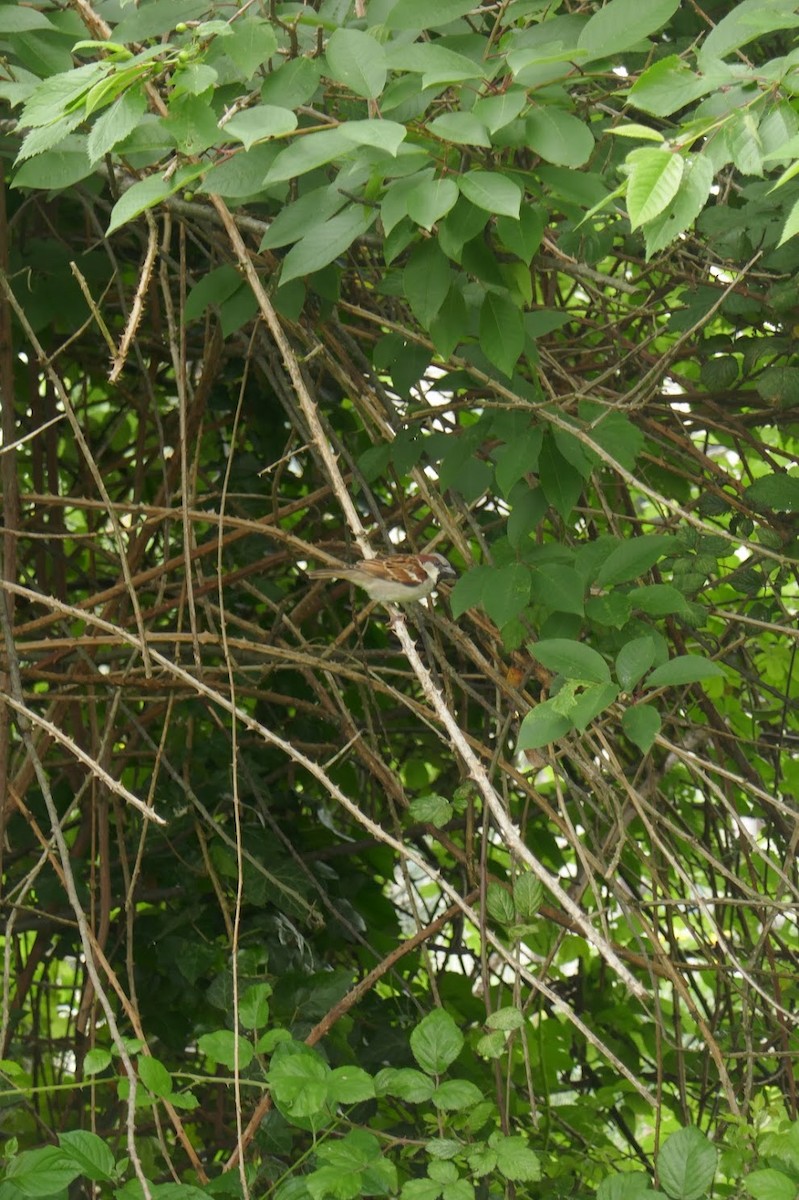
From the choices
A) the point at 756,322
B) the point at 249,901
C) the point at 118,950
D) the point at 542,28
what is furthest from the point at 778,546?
the point at 118,950

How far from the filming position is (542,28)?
5.76 feet

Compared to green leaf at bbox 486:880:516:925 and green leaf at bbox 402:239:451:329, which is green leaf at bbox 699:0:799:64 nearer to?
green leaf at bbox 402:239:451:329

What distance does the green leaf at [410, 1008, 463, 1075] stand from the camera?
1.94m

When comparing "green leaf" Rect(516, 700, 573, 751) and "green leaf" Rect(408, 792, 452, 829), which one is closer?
"green leaf" Rect(516, 700, 573, 751)

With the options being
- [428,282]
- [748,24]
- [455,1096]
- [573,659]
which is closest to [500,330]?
[428,282]

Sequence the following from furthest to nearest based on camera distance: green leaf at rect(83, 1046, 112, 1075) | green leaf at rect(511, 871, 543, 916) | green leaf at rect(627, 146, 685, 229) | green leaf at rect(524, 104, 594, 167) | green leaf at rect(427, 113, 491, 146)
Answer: green leaf at rect(511, 871, 543, 916) < green leaf at rect(83, 1046, 112, 1075) < green leaf at rect(524, 104, 594, 167) < green leaf at rect(427, 113, 491, 146) < green leaf at rect(627, 146, 685, 229)

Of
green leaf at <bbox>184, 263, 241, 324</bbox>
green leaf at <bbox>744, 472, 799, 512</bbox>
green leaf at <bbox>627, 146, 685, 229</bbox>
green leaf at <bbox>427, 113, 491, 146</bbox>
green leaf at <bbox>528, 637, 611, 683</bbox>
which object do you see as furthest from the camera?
green leaf at <bbox>744, 472, 799, 512</bbox>

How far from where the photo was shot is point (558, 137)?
165 cm

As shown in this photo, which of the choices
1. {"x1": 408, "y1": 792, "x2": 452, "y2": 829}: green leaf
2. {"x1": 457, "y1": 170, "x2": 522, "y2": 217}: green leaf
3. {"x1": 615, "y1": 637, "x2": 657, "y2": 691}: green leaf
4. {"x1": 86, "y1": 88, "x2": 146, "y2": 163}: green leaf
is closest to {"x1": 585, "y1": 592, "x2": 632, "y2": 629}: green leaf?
{"x1": 615, "y1": 637, "x2": 657, "y2": 691}: green leaf

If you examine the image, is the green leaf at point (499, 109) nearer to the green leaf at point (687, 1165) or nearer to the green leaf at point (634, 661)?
the green leaf at point (634, 661)

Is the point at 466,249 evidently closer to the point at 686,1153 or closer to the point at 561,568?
the point at 561,568

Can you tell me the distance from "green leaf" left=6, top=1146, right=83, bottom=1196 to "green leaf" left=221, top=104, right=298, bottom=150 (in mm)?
1346

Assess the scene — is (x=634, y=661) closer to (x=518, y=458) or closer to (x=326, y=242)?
(x=518, y=458)

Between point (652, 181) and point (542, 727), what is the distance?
27.9 inches
